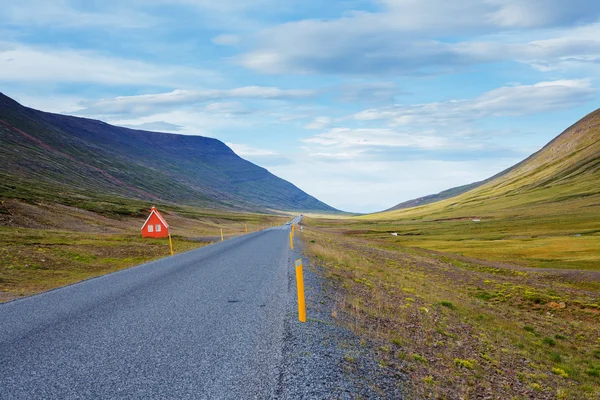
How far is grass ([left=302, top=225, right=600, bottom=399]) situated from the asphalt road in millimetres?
2984

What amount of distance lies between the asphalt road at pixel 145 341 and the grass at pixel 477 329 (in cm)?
298

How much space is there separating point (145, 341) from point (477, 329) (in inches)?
538

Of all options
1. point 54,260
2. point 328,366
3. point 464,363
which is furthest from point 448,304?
point 54,260

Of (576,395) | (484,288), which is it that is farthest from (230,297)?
(484,288)

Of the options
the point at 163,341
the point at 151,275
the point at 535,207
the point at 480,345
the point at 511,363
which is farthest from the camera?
the point at 535,207

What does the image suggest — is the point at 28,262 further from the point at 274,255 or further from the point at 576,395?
the point at 576,395

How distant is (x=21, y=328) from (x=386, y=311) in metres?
11.8

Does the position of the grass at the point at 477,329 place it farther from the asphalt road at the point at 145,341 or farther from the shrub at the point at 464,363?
the asphalt road at the point at 145,341

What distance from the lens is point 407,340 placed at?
41.5 feet

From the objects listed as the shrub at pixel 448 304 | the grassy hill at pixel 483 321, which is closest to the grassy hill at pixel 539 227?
the grassy hill at pixel 483 321

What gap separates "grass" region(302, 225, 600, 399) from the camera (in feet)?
35.8

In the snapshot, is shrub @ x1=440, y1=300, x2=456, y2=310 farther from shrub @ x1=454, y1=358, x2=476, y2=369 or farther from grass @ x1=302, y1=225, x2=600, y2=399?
shrub @ x1=454, y1=358, x2=476, y2=369

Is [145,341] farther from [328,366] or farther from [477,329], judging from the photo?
[477,329]

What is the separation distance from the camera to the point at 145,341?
9.49 meters
